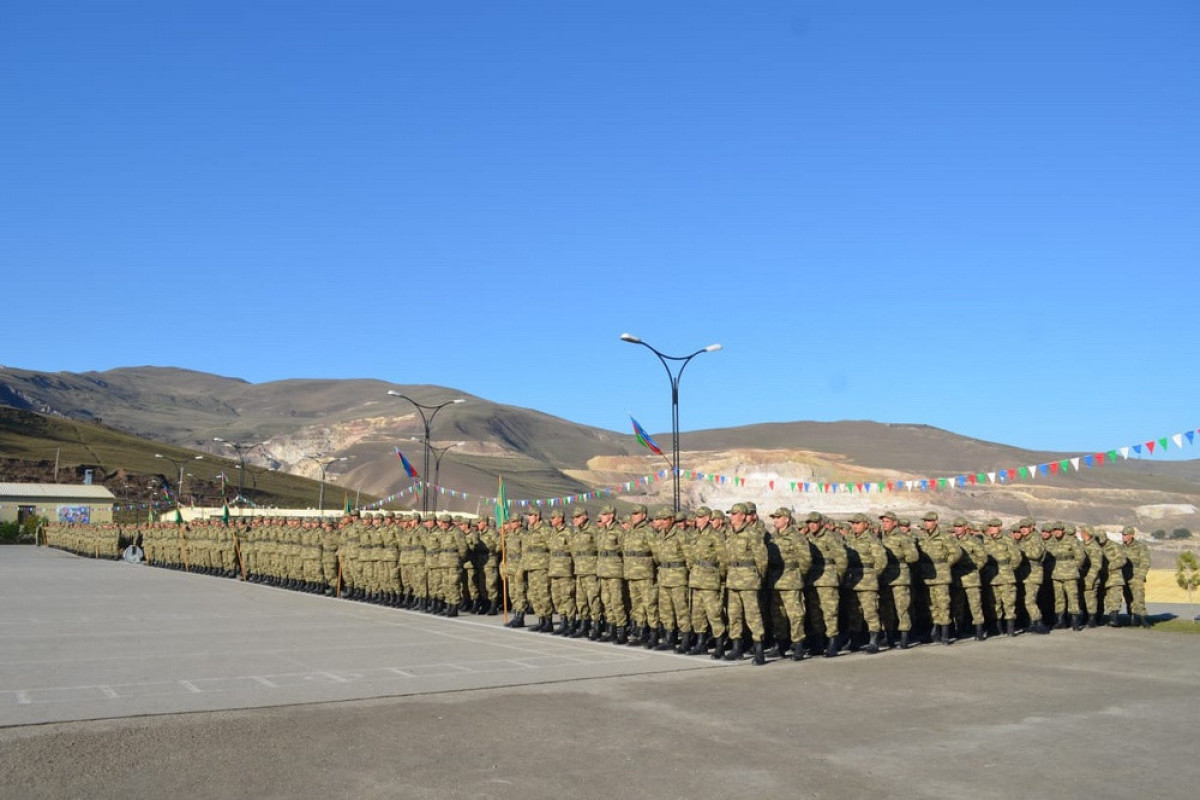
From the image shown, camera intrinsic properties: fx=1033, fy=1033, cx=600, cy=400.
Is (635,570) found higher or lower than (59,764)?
higher

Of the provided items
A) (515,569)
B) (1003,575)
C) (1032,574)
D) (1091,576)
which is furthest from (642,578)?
(1091,576)

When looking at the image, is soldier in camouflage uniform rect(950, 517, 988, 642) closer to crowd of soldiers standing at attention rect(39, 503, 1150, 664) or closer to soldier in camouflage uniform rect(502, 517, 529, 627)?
crowd of soldiers standing at attention rect(39, 503, 1150, 664)

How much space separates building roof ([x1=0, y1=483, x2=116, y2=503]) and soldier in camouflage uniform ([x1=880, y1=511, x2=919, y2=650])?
8957 cm

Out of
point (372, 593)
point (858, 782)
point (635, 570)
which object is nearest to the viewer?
point (858, 782)

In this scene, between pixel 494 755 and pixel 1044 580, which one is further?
pixel 1044 580

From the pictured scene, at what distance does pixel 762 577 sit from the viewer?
41.6ft

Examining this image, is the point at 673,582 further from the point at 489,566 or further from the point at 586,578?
the point at 489,566

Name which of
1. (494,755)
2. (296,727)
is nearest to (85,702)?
(296,727)

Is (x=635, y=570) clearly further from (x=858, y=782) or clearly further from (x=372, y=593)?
(x=372, y=593)

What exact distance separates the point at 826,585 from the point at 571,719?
17.5 ft

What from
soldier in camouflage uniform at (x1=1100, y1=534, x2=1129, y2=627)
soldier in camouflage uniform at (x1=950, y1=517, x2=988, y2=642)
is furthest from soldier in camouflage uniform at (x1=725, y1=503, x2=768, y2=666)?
soldier in camouflage uniform at (x1=1100, y1=534, x2=1129, y2=627)

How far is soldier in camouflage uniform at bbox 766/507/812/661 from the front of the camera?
12.9 m

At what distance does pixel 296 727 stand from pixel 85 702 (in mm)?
2555

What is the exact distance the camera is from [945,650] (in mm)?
14391
